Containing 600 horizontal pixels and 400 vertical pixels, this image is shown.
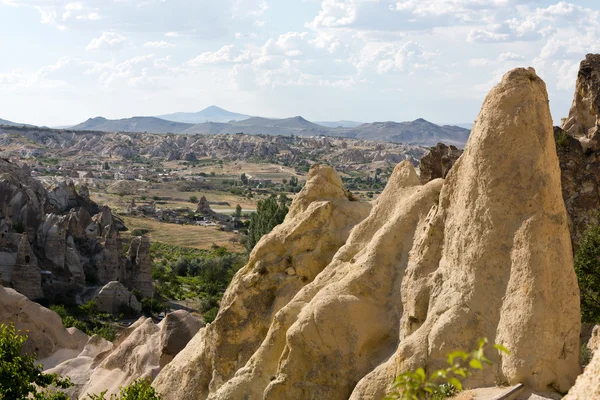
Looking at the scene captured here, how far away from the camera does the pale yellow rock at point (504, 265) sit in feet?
34.6

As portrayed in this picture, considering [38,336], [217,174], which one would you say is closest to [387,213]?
[38,336]

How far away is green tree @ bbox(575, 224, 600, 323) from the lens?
18.7 meters

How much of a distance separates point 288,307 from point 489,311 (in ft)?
14.0

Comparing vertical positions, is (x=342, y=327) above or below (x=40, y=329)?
above

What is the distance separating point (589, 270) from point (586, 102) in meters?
9.65

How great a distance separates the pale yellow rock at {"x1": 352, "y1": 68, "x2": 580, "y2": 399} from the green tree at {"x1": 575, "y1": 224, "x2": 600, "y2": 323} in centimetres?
796

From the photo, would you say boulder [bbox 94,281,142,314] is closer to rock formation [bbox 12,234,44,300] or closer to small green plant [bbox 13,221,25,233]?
rock formation [bbox 12,234,44,300]

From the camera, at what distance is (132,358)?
2255cm

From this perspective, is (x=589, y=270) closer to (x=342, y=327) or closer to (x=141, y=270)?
(x=342, y=327)

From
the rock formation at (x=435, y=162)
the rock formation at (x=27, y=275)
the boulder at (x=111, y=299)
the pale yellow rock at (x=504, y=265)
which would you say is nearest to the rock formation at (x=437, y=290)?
the pale yellow rock at (x=504, y=265)

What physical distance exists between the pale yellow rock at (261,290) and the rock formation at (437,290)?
0.04 m

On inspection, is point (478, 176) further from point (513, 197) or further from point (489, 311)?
point (489, 311)

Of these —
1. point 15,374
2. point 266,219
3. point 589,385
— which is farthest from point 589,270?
point 266,219

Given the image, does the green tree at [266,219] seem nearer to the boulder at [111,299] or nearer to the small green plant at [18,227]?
the boulder at [111,299]
